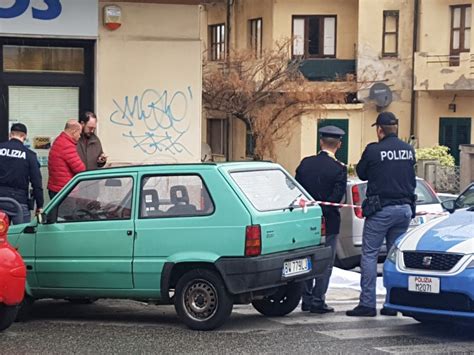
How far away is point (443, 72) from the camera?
34.3 m

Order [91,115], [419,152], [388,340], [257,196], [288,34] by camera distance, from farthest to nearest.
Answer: [288,34], [419,152], [91,115], [257,196], [388,340]

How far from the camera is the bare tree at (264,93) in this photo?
32094 millimetres

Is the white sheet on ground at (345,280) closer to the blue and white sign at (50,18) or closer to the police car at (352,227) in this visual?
the police car at (352,227)

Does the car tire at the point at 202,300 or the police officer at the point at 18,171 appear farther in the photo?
the police officer at the point at 18,171

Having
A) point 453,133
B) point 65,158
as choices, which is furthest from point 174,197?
point 453,133

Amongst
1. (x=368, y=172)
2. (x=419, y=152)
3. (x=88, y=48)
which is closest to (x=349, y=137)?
(x=419, y=152)

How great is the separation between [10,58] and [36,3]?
2.87 ft

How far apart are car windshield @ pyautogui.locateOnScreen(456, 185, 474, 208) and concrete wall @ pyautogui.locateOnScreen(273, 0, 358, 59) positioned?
71.6 ft

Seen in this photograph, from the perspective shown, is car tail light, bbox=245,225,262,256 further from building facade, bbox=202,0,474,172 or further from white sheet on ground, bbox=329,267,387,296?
building facade, bbox=202,0,474,172

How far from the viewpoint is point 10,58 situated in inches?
536

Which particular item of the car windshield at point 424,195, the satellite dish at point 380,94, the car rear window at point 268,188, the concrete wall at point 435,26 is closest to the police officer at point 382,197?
the car rear window at point 268,188

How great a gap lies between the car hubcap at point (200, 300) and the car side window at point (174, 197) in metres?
0.66

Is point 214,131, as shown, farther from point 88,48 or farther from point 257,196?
point 257,196

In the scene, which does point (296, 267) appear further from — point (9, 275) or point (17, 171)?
point (17, 171)
